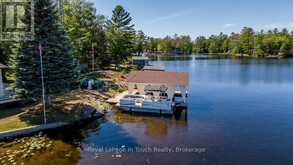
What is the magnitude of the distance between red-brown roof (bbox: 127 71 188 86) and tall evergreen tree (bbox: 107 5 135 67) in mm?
20658

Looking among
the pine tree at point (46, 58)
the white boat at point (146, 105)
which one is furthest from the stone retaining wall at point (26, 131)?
the white boat at point (146, 105)

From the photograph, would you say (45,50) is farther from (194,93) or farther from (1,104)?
(194,93)

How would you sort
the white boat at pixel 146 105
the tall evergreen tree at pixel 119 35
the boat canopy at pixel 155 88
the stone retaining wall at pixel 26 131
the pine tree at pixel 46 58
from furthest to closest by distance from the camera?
the tall evergreen tree at pixel 119 35 < the boat canopy at pixel 155 88 < the white boat at pixel 146 105 < the pine tree at pixel 46 58 < the stone retaining wall at pixel 26 131

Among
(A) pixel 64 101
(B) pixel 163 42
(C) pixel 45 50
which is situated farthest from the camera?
(B) pixel 163 42

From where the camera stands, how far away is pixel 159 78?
79.1ft

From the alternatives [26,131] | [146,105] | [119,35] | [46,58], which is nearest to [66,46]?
[46,58]

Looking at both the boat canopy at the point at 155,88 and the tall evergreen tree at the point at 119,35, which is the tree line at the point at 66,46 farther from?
the boat canopy at the point at 155,88

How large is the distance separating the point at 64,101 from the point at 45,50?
17.9 ft

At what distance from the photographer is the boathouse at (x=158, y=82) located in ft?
76.2

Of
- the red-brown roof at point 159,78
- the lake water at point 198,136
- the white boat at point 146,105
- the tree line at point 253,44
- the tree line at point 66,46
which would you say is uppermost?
the tree line at point 253,44

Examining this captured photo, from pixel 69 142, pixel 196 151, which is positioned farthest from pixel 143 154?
pixel 69 142

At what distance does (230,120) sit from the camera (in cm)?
2062

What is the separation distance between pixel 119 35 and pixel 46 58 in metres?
28.6

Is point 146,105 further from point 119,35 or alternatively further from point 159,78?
point 119,35
